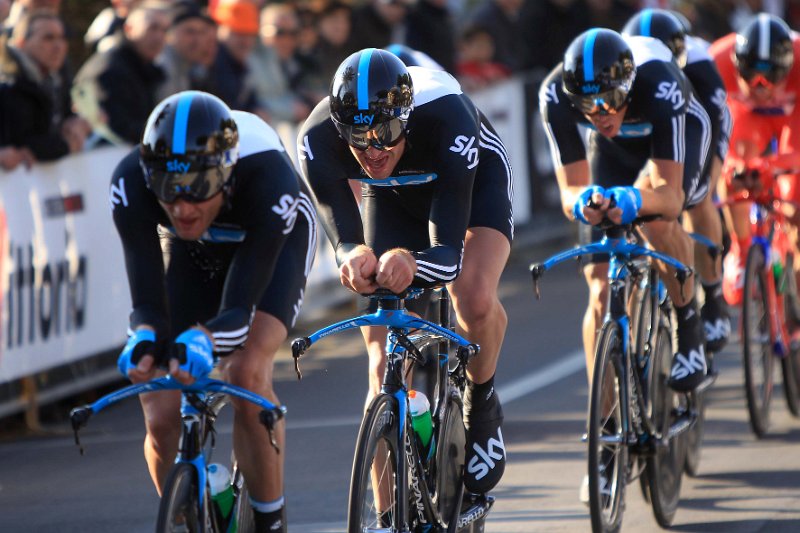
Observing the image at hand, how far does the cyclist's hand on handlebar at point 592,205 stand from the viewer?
595cm

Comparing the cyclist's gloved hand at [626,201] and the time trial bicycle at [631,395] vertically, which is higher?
the cyclist's gloved hand at [626,201]

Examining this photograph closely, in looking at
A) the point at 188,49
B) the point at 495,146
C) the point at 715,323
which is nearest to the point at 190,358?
the point at 495,146

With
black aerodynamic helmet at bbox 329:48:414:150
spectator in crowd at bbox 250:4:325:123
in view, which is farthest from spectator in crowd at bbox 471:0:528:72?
→ black aerodynamic helmet at bbox 329:48:414:150

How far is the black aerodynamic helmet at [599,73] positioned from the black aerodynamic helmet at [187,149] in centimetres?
207

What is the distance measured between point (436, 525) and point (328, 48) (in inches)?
345

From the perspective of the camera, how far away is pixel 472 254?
5.56 meters

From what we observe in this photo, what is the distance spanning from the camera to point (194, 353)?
4.31 m

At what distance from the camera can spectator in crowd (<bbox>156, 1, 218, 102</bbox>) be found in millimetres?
10547

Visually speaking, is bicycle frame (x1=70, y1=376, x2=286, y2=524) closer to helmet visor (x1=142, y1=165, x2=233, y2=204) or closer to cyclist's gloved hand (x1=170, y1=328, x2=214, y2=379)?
cyclist's gloved hand (x1=170, y1=328, x2=214, y2=379)

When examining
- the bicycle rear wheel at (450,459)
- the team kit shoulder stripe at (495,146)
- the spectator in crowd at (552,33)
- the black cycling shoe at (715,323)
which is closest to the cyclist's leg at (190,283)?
the bicycle rear wheel at (450,459)

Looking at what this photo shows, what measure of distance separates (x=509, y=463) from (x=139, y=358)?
3.57 metres

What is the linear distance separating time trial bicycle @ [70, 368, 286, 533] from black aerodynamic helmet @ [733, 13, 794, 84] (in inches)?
182

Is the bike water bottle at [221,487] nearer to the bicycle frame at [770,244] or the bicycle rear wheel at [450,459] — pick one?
the bicycle rear wheel at [450,459]

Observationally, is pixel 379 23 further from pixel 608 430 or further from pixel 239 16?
pixel 608 430
